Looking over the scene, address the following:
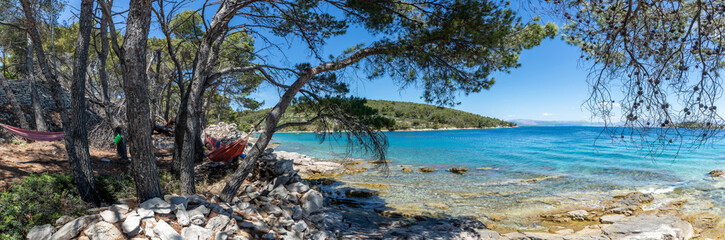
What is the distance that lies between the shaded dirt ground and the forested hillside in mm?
2980

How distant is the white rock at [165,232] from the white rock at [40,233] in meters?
0.79

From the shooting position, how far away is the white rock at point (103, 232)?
249cm

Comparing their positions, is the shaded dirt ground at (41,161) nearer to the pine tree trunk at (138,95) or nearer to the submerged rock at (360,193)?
the pine tree trunk at (138,95)

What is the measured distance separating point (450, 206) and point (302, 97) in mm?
4384

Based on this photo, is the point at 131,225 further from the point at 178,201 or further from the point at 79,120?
the point at 79,120

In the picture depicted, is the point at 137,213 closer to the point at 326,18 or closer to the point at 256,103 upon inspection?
the point at 326,18

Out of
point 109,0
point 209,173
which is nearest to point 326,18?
point 109,0

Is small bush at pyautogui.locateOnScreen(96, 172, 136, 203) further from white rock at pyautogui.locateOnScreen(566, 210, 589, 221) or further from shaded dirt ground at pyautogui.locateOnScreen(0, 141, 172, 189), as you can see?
white rock at pyautogui.locateOnScreen(566, 210, 589, 221)

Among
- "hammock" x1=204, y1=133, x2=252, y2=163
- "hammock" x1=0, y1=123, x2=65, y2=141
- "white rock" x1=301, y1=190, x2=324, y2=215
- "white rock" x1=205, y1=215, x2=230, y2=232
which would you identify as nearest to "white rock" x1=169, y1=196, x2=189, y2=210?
"white rock" x1=205, y1=215, x2=230, y2=232

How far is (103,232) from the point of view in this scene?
2.53 meters

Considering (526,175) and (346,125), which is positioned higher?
(346,125)

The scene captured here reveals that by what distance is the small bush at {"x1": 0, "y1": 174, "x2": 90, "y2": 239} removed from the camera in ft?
8.84

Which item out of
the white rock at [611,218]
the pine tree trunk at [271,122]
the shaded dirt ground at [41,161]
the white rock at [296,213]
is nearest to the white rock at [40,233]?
the pine tree trunk at [271,122]

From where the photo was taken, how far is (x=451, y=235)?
4.86 metres
